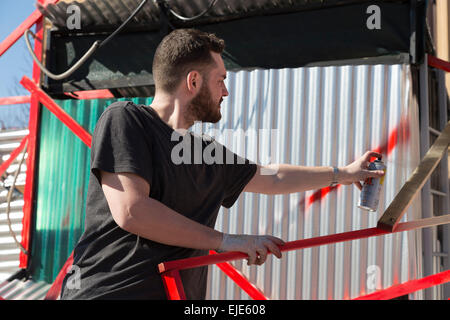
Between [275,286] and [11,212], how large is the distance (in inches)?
159

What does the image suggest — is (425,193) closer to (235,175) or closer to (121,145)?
(235,175)

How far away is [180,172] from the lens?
2.13 m

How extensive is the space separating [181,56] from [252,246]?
93cm

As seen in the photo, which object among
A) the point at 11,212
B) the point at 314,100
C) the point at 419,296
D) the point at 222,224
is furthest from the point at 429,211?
the point at 11,212

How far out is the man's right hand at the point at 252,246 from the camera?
6.40 feet

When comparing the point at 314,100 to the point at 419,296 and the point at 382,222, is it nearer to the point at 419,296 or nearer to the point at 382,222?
the point at 419,296

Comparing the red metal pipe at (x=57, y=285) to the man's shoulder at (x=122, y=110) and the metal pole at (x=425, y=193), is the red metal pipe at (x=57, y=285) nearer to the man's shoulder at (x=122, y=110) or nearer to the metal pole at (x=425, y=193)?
the metal pole at (x=425, y=193)

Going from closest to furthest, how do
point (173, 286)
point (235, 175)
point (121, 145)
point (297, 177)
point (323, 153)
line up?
point (173, 286)
point (121, 145)
point (235, 175)
point (297, 177)
point (323, 153)

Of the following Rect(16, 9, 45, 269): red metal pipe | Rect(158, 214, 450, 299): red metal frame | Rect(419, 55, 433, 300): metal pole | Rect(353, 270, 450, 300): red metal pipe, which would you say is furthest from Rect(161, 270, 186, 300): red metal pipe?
Rect(16, 9, 45, 269): red metal pipe

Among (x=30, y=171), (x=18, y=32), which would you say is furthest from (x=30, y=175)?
(x=18, y=32)

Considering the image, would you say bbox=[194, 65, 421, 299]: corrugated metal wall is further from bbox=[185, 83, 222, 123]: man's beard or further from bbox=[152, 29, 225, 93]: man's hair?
bbox=[152, 29, 225, 93]: man's hair

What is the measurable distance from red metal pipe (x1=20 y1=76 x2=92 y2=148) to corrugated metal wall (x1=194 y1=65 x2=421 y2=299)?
5.23ft

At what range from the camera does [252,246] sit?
196 cm

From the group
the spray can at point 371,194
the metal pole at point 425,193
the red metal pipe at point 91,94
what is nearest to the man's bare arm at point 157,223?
the spray can at point 371,194
